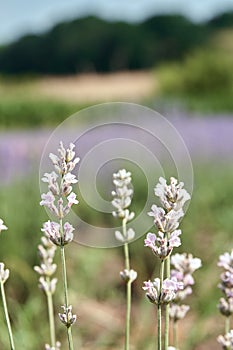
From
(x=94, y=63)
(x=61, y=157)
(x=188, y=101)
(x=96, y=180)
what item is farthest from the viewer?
(x=94, y=63)

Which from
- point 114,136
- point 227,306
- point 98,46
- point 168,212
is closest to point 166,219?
point 168,212

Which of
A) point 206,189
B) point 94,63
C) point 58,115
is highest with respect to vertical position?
point 94,63

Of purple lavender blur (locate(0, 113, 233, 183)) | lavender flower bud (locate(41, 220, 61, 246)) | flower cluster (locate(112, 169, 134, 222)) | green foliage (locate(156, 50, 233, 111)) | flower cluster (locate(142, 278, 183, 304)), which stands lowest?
flower cluster (locate(142, 278, 183, 304))

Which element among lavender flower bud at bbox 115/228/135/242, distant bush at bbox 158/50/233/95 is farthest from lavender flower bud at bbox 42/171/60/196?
distant bush at bbox 158/50/233/95

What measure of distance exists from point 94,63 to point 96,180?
125ft

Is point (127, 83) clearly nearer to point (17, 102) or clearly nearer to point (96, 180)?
point (17, 102)

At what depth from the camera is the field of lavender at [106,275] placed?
2809mm

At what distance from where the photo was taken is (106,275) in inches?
143

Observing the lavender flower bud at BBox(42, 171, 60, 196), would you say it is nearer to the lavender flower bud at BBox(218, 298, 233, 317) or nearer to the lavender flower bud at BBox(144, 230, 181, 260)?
the lavender flower bud at BBox(144, 230, 181, 260)

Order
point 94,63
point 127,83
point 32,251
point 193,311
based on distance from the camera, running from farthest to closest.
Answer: point 94,63, point 127,83, point 32,251, point 193,311

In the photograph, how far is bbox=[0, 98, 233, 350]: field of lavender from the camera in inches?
111

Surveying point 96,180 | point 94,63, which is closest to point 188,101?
point 96,180

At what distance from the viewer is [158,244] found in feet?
3.46

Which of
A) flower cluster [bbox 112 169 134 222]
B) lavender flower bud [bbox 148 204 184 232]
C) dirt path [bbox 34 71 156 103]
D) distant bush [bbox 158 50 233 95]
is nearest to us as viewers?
lavender flower bud [bbox 148 204 184 232]
